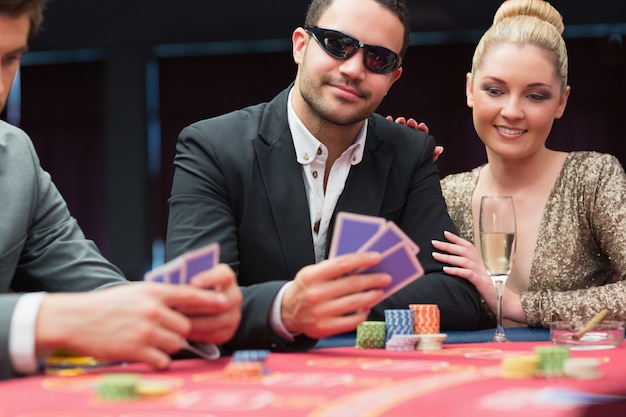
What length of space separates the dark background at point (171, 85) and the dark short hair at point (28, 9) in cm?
779

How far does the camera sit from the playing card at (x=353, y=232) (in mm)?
1516

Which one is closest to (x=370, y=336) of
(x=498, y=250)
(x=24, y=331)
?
(x=498, y=250)

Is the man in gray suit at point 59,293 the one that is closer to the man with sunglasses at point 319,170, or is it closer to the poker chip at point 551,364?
the man with sunglasses at point 319,170

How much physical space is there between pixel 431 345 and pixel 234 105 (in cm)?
946

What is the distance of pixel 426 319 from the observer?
6.35ft

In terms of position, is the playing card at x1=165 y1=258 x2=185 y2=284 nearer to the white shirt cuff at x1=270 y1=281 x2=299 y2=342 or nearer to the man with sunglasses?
the white shirt cuff at x1=270 y1=281 x2=299 y2=342

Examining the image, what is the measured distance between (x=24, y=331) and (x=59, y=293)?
25cm

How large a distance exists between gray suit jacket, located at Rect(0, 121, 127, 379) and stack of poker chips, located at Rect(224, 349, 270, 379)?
0.65 meters

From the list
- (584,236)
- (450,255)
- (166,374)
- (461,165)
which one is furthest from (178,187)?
(461,165)

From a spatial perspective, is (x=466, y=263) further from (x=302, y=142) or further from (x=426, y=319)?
(x=302, y=142)

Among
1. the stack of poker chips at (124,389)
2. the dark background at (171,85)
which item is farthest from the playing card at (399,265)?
the dark background at (171,85)

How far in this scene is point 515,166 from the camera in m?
2.90

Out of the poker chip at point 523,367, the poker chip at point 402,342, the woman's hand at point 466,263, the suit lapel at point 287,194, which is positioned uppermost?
the suit lapel at point 287,194

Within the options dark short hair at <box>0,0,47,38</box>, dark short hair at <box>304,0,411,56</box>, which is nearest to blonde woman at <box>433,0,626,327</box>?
dark short hair at <box>304,0,411,56</box>
